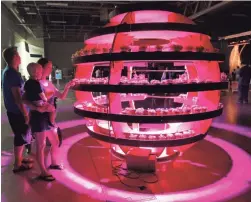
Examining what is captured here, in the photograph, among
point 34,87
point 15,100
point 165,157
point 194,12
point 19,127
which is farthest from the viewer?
point 194,12

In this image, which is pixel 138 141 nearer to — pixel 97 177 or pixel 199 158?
pixel 97 177

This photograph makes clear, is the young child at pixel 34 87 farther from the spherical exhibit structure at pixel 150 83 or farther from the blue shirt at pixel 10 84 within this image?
the spherical exhibit structure at pixel 150 83

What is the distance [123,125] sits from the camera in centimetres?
418

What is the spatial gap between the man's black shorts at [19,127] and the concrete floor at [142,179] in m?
0.52

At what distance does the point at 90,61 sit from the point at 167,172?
2116mm

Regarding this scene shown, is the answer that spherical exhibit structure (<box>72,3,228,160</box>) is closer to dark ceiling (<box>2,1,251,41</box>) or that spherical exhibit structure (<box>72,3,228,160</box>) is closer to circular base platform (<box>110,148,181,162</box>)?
circular base platform (<box>110,148,181,162</box>)

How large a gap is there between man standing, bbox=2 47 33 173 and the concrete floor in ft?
1.58

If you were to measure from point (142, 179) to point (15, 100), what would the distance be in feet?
7.26

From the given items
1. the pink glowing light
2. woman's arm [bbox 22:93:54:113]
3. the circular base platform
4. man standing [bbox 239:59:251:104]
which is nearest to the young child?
woman's arm [bbox 22:93:54:113]

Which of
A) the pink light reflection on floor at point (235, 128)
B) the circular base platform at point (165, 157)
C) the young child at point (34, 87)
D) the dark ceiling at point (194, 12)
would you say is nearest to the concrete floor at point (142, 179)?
the circular base platform at point (165, 157)

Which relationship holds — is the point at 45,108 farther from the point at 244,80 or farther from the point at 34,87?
the point at 244,80

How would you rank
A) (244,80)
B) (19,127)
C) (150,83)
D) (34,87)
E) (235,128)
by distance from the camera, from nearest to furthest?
(34,87) < (150,83) < (19,127) < (235,128) < (244,80)

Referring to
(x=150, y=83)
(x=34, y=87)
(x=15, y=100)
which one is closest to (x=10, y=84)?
(x=15, y=100)

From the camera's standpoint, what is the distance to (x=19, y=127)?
Answer: 13.5 ft
